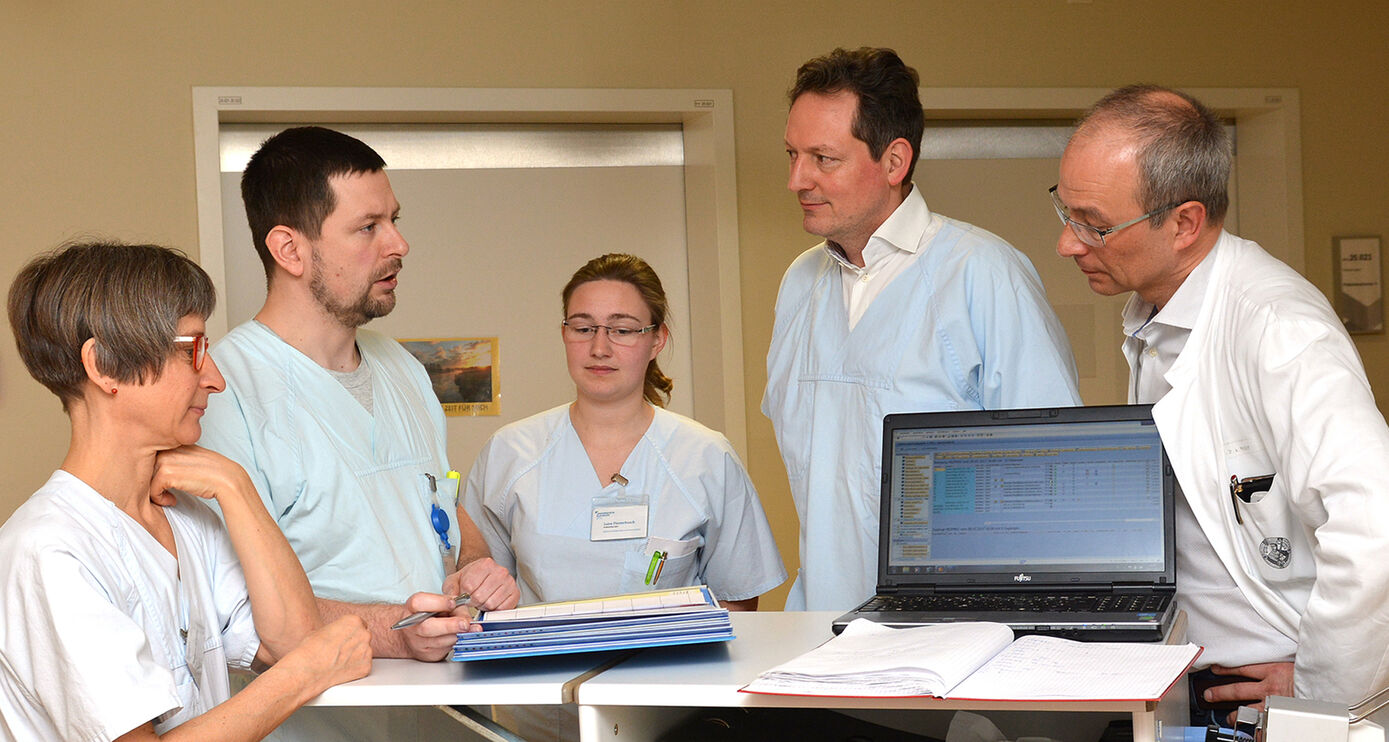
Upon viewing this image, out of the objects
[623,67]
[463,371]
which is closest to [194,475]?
[463,371]

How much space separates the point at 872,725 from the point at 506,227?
8.18ft

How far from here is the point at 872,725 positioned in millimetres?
1523

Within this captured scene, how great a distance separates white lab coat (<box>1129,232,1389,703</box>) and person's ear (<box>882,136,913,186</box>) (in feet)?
2.11

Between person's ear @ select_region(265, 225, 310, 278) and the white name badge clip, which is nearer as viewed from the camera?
person's ear @ select_region(265, 225, 310, 278)

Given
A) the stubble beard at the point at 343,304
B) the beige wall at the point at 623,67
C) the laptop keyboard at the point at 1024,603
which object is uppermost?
the beige wall at the point at 623,67

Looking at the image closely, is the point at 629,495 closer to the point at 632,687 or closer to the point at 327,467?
the point at 327,467

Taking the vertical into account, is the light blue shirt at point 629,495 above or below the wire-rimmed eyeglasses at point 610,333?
below

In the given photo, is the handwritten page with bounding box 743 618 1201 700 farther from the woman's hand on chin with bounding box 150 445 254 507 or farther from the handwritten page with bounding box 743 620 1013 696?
the woman's hand on chin with bounding box 150 445 254 507

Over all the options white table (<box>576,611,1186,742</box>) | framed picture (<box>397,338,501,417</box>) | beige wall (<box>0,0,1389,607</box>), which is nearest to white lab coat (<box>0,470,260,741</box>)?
white table (<box>576,611,1186,742</box>)

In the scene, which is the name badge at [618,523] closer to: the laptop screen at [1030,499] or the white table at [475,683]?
the laptop screen at [1030,499]

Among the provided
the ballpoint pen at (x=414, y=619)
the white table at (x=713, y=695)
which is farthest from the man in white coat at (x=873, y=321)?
the ballpoint pen at (x=414, y=619)

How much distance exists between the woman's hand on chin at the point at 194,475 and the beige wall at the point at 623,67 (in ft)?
6.62

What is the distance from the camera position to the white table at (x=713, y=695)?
1.13 metres

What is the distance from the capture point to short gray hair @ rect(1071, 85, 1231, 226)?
162 centimetres
